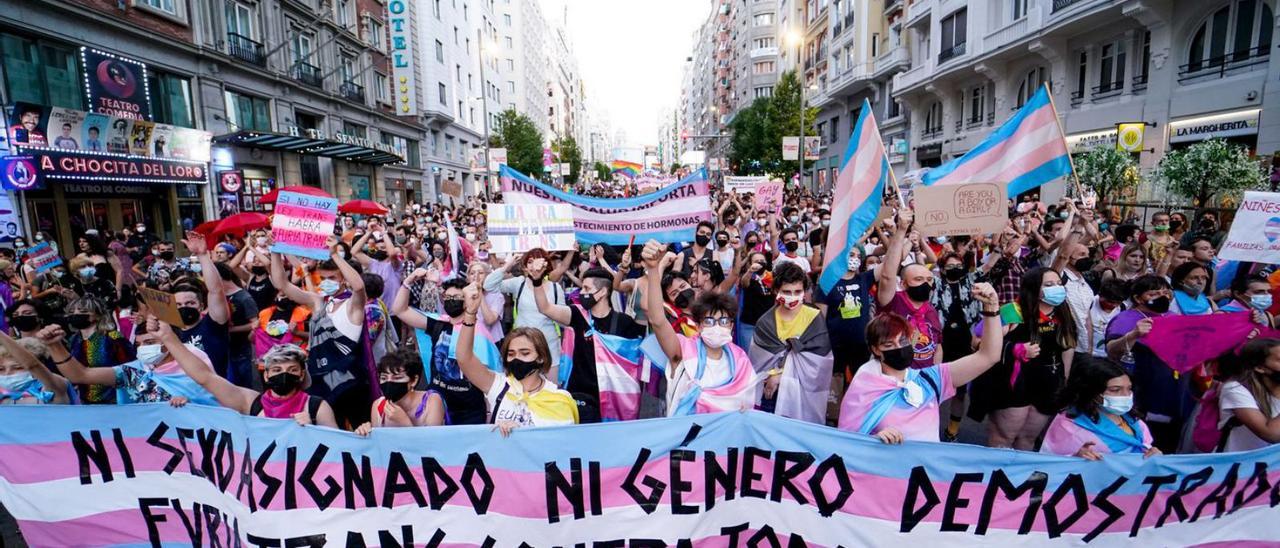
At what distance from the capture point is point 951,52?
26469 millimetres

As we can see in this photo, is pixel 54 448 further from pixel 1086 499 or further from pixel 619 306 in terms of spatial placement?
pixel 1086 499

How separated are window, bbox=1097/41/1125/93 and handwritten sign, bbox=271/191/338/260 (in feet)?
74.7

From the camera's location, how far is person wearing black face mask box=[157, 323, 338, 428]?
11.0 feet

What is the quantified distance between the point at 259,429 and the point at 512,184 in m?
3.69

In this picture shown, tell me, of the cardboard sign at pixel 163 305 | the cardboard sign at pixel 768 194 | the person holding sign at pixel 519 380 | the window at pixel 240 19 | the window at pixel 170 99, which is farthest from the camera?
the window at pixel 240 19

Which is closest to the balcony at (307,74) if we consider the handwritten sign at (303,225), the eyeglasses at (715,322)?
the handwritten sign at (303,225)

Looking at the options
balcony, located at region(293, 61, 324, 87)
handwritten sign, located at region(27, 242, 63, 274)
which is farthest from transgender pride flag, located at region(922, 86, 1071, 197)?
balcony, located at region(293, 61, 324, 87)

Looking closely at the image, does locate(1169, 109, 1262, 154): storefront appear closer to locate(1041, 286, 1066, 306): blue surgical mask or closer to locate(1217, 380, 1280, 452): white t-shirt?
locate(1041, 286, 1066, 306): blue surgical mask

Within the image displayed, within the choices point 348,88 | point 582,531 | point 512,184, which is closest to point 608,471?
point 582,531

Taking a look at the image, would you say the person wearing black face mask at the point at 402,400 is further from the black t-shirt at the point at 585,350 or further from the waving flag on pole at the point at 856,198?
the waving flag on pole at the point at 856,198

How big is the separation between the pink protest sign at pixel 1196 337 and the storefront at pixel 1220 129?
1569 centimetres

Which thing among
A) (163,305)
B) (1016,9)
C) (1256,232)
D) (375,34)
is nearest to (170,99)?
(375,34)

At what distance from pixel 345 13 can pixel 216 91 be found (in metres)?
12.6

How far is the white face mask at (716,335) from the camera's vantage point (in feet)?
11.7
